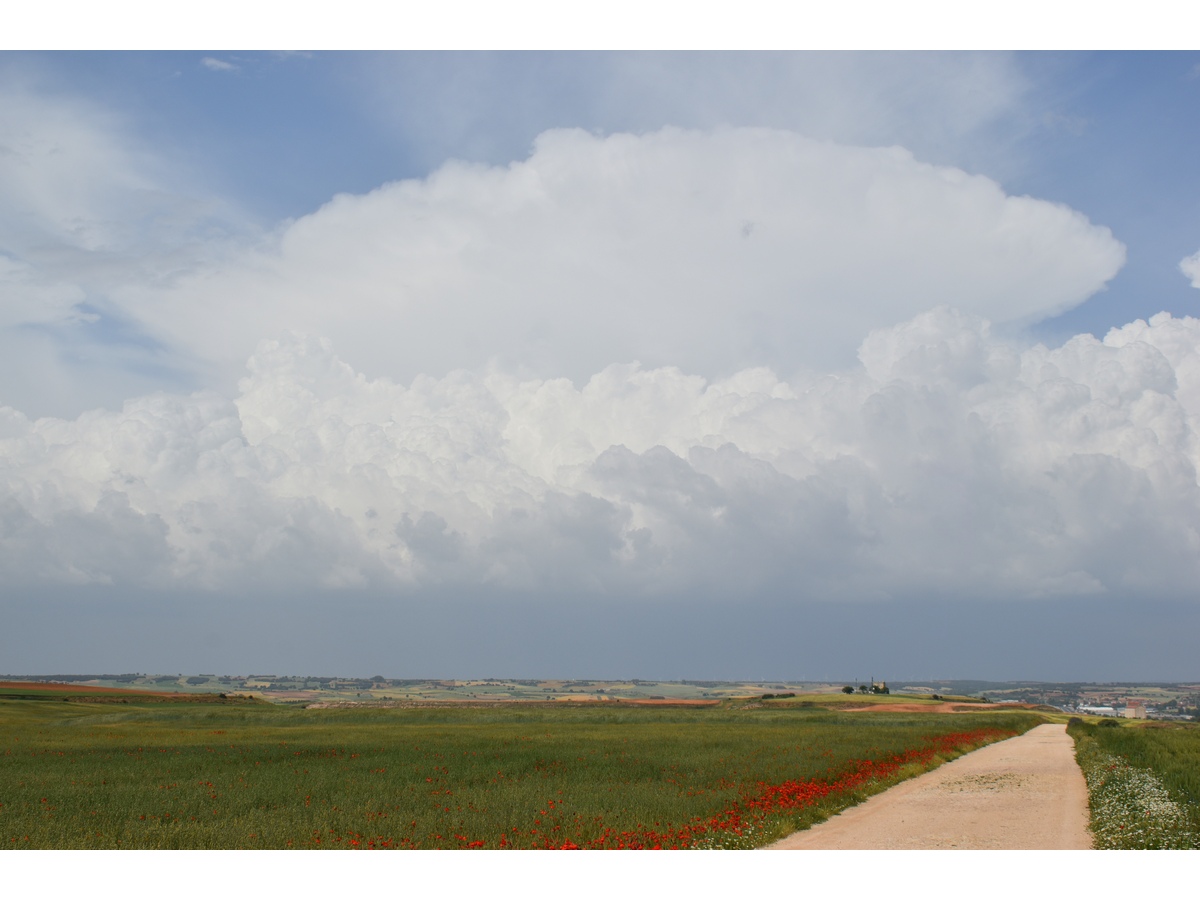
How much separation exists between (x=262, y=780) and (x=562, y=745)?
19304mm

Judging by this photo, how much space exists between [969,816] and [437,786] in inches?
670

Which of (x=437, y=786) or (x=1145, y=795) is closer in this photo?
(x=1145, y=795)

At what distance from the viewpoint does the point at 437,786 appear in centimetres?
2909

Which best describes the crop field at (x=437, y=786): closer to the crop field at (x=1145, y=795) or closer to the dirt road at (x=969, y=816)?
the dirt road at (x=969, y=816)

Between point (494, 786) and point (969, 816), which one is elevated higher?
point (969, 816)

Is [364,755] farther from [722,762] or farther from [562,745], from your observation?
[722,762]

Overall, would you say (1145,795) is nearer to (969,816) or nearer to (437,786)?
(969,816)

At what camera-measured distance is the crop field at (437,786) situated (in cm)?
2014

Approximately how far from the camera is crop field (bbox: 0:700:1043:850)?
20.1 m

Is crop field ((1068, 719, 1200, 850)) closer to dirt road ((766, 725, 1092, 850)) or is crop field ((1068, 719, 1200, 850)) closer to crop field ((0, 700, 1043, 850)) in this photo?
dirt road ((766, 725, 1092, 850))

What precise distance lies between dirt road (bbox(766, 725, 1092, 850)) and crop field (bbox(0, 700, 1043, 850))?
3.11ft

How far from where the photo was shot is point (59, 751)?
4209 cm

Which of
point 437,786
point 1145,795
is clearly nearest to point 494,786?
point 437,786

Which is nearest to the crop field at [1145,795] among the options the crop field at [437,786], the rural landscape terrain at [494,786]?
the rural landscape terrain at [494,786]
